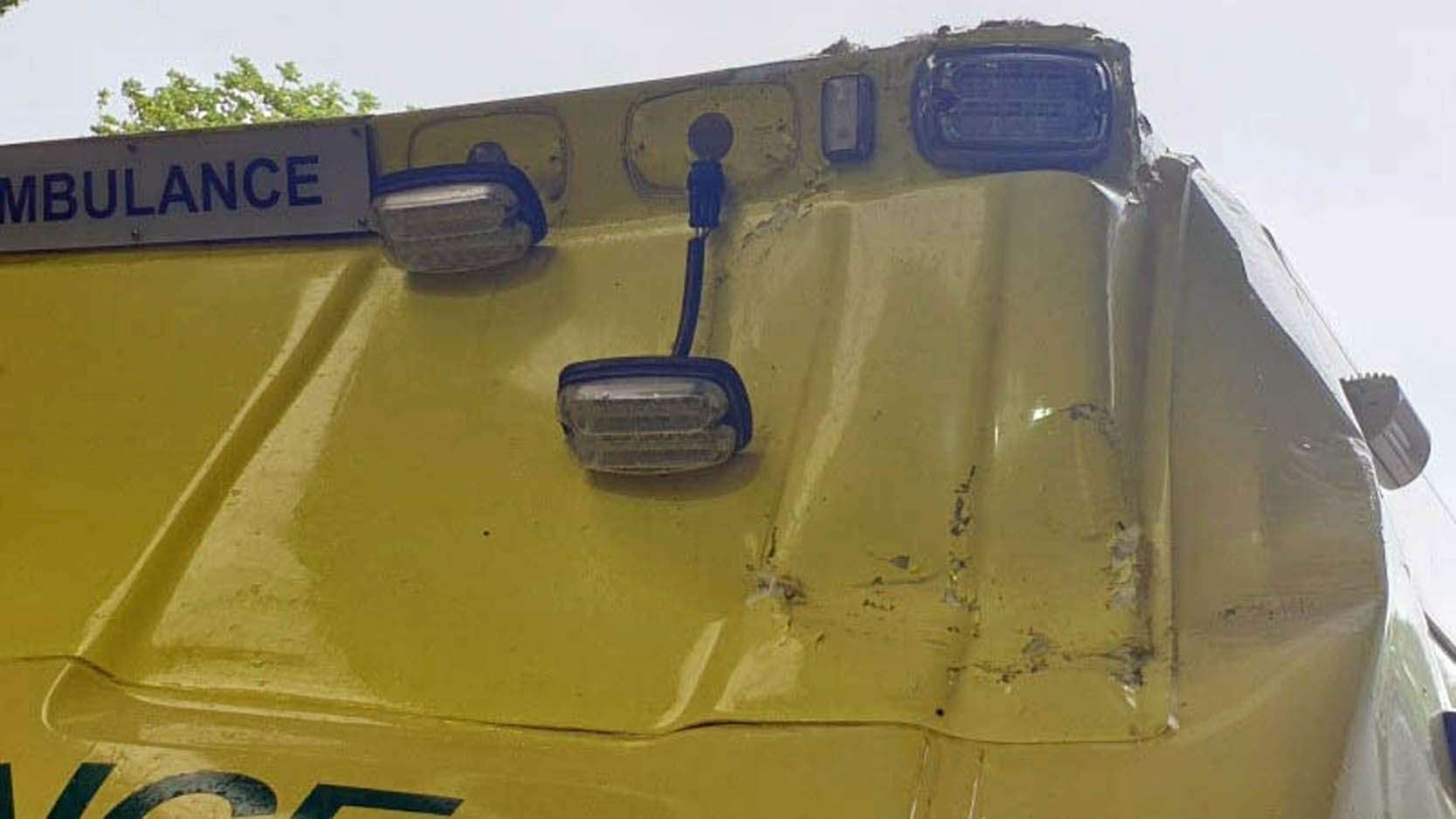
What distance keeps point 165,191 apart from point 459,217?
0.49 m

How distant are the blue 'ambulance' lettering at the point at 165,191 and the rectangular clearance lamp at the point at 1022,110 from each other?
870mm

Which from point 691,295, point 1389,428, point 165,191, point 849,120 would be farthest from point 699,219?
point 1389,428

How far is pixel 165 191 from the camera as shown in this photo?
2025 mm

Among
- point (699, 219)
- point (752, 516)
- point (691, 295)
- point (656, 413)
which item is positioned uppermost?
point (699, 219)

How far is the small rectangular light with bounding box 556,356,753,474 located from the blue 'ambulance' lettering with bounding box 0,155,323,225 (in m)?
0.57

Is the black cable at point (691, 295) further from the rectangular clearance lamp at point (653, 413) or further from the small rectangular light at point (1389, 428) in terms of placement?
the small rectangular light at point (1389, 428)

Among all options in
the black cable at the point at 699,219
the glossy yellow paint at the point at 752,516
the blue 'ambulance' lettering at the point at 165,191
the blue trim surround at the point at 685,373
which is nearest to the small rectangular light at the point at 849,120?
the glossy yellow paint at the point at 752,516

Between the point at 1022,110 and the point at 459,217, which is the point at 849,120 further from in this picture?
the point at 459,217

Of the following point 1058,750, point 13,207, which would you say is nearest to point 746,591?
point 1058,750

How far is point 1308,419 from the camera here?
5.17ft

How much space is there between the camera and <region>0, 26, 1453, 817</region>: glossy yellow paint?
4.76 feet

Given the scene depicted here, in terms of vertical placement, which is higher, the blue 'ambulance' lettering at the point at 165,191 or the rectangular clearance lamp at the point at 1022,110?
the blue 'ambulance' lettering at the point at 165,191

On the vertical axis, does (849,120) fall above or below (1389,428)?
above

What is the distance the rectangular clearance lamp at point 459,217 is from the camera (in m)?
1.85
